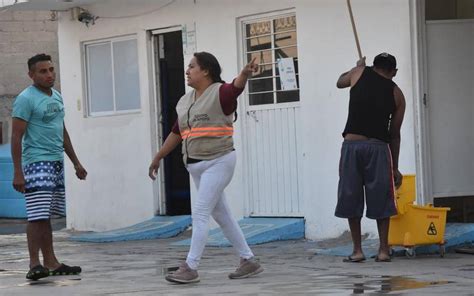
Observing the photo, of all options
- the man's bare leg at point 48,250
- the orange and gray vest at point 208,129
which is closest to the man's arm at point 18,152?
the man's bare leg at point 48,250

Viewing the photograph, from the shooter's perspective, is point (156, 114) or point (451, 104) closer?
point (451, 104)

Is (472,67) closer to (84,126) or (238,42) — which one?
(238,42)

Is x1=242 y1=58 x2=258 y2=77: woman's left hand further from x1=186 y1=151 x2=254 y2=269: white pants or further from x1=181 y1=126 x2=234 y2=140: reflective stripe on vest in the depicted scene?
x1=186 y1=151 x2=254 y2=269: white pants

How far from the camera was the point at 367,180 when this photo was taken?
1005 cm

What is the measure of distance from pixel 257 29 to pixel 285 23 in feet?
1.57

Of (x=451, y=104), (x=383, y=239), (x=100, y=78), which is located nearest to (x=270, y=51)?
(x=451, y=104)

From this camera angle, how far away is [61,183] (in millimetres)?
9531

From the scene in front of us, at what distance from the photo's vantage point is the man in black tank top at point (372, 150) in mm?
9945

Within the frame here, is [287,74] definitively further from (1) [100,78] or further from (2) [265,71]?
(1) [100,78]

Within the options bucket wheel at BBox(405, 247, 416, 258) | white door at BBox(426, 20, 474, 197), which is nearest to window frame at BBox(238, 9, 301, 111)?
white door at BBox(426, 20, 474, 197)

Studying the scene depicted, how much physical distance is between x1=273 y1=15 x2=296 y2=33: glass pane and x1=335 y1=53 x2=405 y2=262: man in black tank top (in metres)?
3.03

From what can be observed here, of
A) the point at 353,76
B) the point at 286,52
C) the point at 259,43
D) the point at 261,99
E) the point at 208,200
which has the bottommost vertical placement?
the point at 208,200

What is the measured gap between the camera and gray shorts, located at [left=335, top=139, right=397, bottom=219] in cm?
995

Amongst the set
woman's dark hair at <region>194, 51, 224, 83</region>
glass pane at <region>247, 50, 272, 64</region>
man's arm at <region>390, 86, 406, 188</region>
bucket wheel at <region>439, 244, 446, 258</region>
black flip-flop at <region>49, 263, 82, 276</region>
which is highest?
glass pane at <region>247, 50, 272, 64</region>
